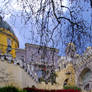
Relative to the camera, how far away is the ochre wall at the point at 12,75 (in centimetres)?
1121

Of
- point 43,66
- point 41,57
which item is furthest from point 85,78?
point 41,57

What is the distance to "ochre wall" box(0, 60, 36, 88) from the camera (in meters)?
11.2

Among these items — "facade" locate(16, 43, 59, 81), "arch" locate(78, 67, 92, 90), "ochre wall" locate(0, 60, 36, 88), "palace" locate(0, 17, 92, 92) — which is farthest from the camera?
"arch" locate(78, 67, 92, 90)

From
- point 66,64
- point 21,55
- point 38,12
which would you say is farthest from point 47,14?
point 21,55

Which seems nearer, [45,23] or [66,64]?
[45,23]

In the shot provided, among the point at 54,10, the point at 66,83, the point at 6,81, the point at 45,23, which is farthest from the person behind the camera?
the point at 66,83

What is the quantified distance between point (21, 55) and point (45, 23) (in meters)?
27.4

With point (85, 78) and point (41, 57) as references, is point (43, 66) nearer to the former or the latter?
point (85, 78)

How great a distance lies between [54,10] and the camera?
17.7ft

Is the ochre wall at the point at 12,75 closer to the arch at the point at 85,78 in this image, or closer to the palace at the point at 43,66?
the palace at the point at 43,66

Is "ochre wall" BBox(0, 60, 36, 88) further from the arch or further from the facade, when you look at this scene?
the arch

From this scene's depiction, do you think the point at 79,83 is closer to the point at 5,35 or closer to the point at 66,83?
the point at 66,83

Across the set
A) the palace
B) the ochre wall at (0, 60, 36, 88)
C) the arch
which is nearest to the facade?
the palace

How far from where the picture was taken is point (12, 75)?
1194 centimetres
